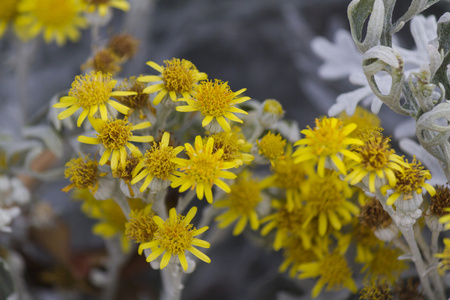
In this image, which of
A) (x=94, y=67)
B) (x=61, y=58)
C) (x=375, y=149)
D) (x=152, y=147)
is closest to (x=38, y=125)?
(x=94, y=67)

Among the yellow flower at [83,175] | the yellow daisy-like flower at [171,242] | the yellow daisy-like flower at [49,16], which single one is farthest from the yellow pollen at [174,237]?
the yellow daisy-like flower at [49,16]

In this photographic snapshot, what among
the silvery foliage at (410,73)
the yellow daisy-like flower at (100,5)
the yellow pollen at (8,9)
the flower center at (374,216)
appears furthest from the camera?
the yellow pollen at (8,9)

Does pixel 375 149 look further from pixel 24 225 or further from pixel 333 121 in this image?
pixel 24 225

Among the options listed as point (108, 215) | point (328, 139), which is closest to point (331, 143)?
point (328, 139)

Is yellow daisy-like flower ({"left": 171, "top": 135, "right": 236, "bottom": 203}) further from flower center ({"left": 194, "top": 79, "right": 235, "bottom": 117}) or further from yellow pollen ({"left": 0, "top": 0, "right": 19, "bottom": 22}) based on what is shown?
yellow pollen ({"left": 0, "top": 0, "right": 19, "bottom": 22})

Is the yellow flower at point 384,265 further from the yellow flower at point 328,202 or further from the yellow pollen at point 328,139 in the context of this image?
the yellow pollen at point 328,139

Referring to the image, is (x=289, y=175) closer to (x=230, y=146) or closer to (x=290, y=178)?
(x=290, y=178)

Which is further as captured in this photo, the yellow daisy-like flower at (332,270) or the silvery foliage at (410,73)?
the yellow daisy-like flower at (332,270)
